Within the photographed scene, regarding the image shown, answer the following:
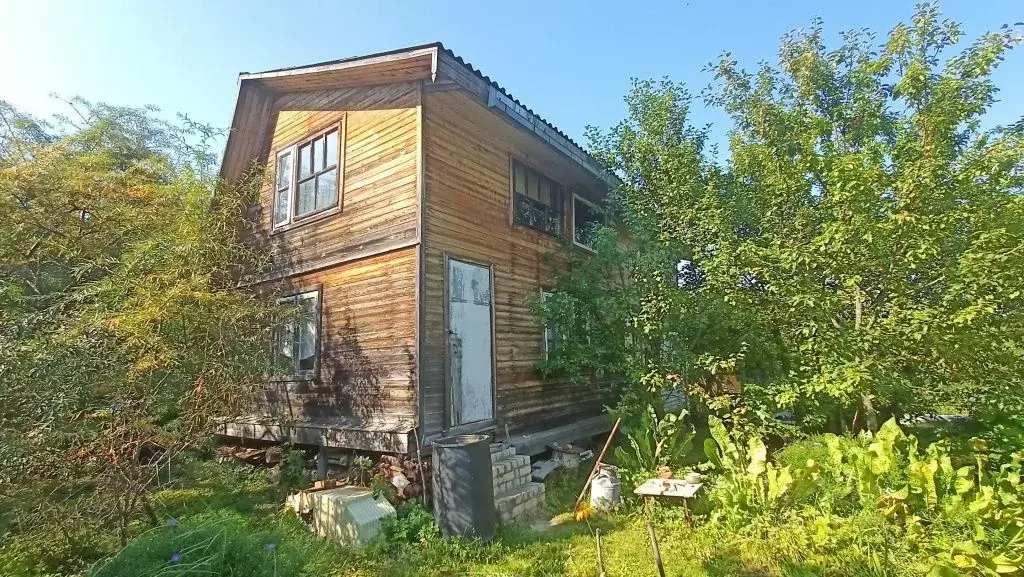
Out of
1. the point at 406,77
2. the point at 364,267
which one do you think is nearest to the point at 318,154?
the point at 406,77

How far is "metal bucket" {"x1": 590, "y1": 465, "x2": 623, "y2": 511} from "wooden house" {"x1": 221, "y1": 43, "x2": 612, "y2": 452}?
1.54 meters

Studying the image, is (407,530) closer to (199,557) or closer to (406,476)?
(406,476)

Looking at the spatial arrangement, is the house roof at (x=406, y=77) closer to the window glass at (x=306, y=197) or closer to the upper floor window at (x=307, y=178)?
the upper floor window at (x=307, y=178)

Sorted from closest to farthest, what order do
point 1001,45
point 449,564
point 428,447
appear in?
point 449,564
point 428,447
point 1001,45

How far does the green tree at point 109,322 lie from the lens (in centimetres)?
510

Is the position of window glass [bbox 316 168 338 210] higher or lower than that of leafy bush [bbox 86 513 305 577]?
higher

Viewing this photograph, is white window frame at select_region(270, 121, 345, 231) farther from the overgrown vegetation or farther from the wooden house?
the overgrown vegetation

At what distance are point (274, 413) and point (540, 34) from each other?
27.7 feet

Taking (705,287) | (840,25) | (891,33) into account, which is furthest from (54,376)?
(840,25)

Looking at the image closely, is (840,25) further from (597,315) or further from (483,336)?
(483,336)

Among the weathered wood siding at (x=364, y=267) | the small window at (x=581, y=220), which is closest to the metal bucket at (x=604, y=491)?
the weathered wood siding at (x=364, y=267)

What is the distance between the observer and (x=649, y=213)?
8.61 meters

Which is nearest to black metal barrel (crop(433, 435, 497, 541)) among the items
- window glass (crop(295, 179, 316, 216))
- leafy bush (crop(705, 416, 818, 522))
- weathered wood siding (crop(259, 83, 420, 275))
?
leafy bush (crop(705, 416, 818, 522))

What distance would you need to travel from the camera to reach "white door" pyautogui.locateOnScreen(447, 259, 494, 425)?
719 centimetres
